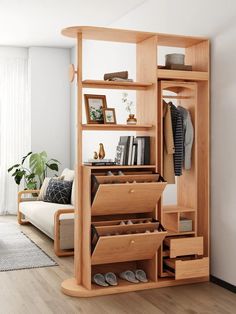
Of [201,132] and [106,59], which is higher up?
[106,59]

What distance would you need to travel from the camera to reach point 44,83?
8344 mm

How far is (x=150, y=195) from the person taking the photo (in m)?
4.11

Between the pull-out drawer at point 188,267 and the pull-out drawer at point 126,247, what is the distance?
0.66ft

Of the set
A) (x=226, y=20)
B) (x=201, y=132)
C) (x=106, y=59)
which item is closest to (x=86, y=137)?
(x=106, y=59)

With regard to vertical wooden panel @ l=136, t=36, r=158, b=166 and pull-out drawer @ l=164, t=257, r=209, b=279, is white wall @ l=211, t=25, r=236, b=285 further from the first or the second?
vertical wooden panel @ l=136, t=36, r=158, b=166

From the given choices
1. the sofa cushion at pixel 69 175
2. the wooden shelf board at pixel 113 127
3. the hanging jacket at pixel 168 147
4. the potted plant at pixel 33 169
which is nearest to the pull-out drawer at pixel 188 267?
the hanging jacket at pixel 168 147

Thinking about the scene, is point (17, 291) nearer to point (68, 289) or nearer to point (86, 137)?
point (68, 289)

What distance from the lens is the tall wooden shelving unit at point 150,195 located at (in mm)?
4047

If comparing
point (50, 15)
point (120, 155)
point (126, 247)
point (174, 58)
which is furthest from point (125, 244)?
point (50, 15)

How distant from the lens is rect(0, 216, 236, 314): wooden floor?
3654 millimetres

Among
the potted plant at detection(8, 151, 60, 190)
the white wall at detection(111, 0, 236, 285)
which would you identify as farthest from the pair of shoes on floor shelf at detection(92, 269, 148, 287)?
the potted plant at detection(8, 151, 60, 190)

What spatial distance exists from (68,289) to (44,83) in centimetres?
494

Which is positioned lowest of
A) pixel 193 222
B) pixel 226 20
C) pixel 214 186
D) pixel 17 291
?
pixel 17 291

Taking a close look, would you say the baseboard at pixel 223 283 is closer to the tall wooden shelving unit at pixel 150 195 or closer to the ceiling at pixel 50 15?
the tall wooden shelving unit at pixel 150 195
